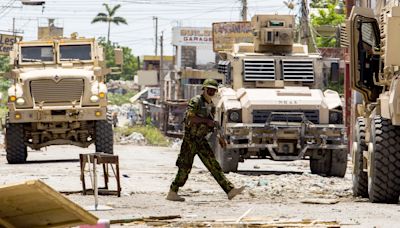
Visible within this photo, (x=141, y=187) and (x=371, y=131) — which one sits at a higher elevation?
(x=371, y=131)

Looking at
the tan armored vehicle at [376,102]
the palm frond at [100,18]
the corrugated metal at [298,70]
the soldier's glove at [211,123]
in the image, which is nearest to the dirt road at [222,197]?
the tan armored vehicle at [376,102]

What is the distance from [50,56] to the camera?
27422mm

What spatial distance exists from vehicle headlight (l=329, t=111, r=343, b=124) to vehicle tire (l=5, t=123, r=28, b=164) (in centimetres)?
705

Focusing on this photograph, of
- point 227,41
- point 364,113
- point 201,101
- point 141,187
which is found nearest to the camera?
point 201,101

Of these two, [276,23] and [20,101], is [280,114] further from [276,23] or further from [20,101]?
[20,101]

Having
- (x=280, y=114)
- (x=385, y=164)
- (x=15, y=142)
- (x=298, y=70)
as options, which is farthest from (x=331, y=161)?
(x=385, y=164)

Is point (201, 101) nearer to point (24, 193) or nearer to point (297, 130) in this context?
point (297, 130)

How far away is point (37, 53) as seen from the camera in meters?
27.6

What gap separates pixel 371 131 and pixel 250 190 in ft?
9.67

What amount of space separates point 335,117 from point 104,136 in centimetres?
564

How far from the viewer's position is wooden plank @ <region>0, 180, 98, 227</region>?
8.30 m

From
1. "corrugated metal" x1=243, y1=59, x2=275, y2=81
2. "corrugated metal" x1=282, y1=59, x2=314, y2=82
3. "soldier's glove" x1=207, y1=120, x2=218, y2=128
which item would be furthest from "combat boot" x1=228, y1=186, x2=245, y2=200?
"corrugated metal" x1=282, y1=59, x2=314, y2=82

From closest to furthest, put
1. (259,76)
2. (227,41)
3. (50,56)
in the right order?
(259,76) < (50,56) < (227,41)

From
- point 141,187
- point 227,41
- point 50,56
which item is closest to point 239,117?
point 141,187
